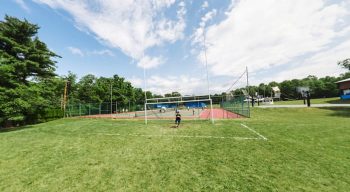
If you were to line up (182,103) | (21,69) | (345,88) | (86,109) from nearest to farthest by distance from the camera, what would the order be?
(21,69)
(182,103)
(86,109)
(345,88)

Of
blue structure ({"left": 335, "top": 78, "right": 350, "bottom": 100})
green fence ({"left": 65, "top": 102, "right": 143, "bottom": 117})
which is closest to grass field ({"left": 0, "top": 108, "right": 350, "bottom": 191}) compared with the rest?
green fence ({"left": 65, "top": 102, "right": 143, "bottom": 117})

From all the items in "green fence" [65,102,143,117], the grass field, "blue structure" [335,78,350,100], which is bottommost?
the grass field

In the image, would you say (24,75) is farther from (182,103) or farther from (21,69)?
(182,103)

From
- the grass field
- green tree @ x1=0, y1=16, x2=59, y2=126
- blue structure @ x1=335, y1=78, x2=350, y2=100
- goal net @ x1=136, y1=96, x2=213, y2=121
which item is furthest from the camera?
blue structure @ x1=335, y1=78, x2=350, y2=100

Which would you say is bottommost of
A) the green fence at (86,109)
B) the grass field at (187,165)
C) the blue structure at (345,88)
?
the grass field at (187,165)

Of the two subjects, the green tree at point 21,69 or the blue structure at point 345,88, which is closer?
the green tree at point 21,69

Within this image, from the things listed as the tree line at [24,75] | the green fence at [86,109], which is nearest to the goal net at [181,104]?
the tree line at [24,75]

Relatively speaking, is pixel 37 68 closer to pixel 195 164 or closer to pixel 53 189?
pixel 53 189

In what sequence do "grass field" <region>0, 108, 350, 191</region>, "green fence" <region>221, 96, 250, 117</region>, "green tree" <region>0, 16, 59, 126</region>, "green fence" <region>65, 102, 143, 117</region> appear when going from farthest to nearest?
"green fence" <region>65, 102, 143, 117</region>
"green fence" <region>221, 96, 250, 117</region>
"green tree" <region>0, 16, 59, 126</region>
"grass field" <region>0, 108, 350, 191</region>

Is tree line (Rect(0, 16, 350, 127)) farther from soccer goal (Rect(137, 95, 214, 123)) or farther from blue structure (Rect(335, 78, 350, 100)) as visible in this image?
blue structure (Rect(335, 78, 350, 100))

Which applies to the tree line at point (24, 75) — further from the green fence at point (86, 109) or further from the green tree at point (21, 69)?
the green fence at point (86, 109)

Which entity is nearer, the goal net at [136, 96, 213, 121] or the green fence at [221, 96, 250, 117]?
the goal net at [136, 96, 213, 121]

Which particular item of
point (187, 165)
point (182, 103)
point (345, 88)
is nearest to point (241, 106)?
point (182, 103)

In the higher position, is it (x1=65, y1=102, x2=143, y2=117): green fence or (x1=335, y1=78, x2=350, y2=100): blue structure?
(x1=335, y1=78, x2=350, y2=100): blue structure
